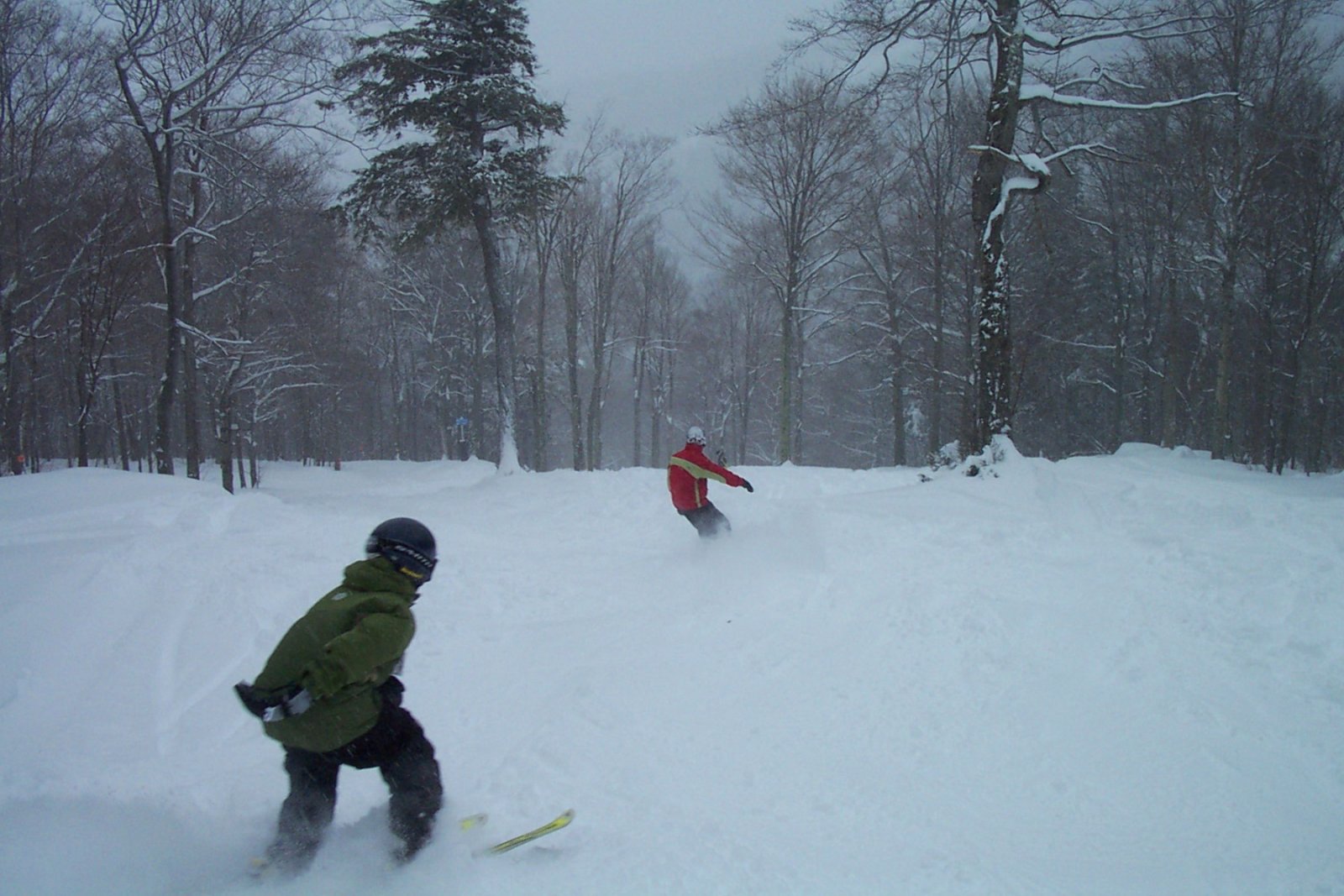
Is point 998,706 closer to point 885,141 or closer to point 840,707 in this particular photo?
point 840,707

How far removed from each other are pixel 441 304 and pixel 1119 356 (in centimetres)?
2850

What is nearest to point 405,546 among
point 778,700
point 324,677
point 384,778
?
point 324,677

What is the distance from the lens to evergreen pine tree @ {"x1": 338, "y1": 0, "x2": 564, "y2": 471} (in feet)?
56.6

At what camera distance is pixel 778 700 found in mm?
5008

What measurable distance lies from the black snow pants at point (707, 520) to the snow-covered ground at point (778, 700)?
0.42 m

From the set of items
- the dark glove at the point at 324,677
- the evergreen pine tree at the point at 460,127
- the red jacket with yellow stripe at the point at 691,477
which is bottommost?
the dark glove at the point at 324,677

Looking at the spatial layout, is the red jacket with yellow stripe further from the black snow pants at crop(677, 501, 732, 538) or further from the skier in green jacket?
the skier in green jacket

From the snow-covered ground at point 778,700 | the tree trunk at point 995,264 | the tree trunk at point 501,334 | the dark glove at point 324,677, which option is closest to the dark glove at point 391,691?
the dark glove at point 324,677

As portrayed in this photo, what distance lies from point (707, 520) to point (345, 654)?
6124 millimetres

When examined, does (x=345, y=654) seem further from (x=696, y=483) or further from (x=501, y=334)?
(x=501, y=334)

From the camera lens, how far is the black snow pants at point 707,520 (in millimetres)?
8711

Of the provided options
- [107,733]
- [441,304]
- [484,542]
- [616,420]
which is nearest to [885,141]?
[484,542]

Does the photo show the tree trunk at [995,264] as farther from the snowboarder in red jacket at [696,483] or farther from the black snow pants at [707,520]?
the black snow pants at [707,520]

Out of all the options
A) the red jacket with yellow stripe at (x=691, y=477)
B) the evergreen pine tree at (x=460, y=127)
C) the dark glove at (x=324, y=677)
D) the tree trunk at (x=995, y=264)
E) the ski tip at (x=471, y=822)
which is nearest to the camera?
the dark glove at (x=324, y=677)
